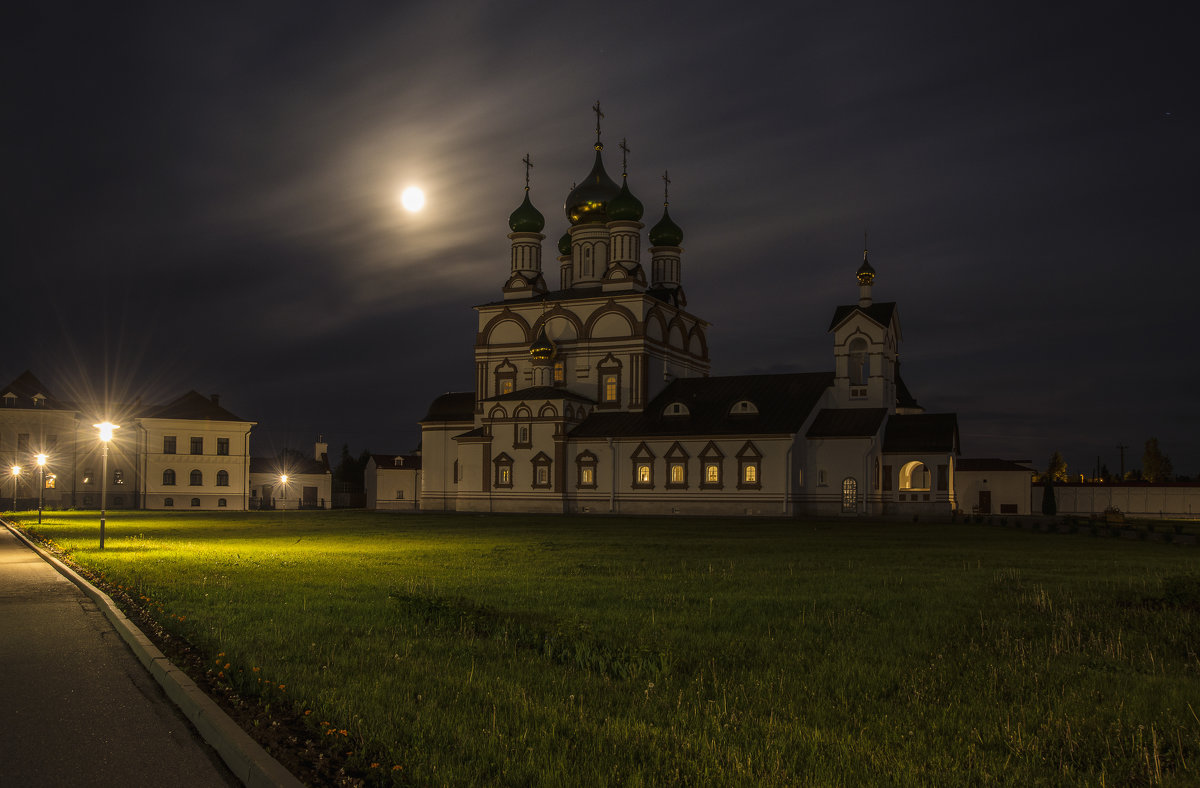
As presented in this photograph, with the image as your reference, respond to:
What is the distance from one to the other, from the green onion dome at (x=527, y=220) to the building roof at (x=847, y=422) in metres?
25.1

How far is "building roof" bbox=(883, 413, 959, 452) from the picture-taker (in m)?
51.3

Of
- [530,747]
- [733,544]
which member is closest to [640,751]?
[530,747]

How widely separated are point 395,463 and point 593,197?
26.3 metres

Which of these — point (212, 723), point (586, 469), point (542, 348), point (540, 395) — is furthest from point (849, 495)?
point (212, 723)

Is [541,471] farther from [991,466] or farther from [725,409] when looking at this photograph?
[991,466]

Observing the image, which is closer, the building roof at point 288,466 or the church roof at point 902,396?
the church roof at point 902,396

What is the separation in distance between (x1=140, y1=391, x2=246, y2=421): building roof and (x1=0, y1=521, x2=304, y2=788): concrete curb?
214 ft

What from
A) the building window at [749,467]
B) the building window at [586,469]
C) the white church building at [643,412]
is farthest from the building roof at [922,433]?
the building window at [586,469]

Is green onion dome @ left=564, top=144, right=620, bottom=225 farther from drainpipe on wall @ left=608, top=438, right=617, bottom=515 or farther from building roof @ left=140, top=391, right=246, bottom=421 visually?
building roof @ left=140, top=391, right=246, bottom=421

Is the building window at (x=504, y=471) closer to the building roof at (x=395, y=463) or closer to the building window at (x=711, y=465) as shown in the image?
the building window at (x=711, y=465)

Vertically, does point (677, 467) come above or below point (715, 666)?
above

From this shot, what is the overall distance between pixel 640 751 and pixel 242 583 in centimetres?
1159

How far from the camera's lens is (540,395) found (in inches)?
2352

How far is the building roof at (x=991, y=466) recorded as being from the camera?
6116cm
